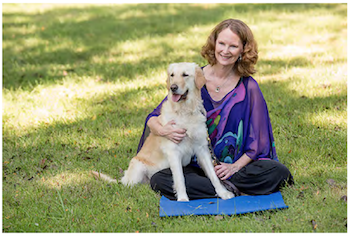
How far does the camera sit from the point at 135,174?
4.02m

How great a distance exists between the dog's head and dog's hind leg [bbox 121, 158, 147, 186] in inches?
31.3

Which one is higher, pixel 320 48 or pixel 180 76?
pixel 180 76

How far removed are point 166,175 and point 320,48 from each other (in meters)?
5.54

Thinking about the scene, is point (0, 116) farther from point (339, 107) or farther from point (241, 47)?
point (339, 107)

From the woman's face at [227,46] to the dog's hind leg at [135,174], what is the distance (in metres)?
1.29

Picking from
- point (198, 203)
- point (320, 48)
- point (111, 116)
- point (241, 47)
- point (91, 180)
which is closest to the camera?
point (198, 203)

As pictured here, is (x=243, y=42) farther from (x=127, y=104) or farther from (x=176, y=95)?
(x=127, y=104)

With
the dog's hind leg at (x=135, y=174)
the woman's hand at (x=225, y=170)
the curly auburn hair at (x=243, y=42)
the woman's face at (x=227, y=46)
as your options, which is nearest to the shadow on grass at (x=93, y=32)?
the curly auburn hair at (x=243, y=42)

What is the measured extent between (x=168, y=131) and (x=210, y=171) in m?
0.55

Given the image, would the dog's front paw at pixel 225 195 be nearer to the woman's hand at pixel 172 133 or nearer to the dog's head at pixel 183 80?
the woman's hand at pixel 172 133

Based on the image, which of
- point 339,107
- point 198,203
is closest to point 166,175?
→ point 198,203

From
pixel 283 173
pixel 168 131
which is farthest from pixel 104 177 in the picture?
pixel 283 173

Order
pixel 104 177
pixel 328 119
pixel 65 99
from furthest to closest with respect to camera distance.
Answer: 1. pixel 65 99
2. pixel 328 119
3. pixel 104 177

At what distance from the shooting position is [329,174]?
396 cm
